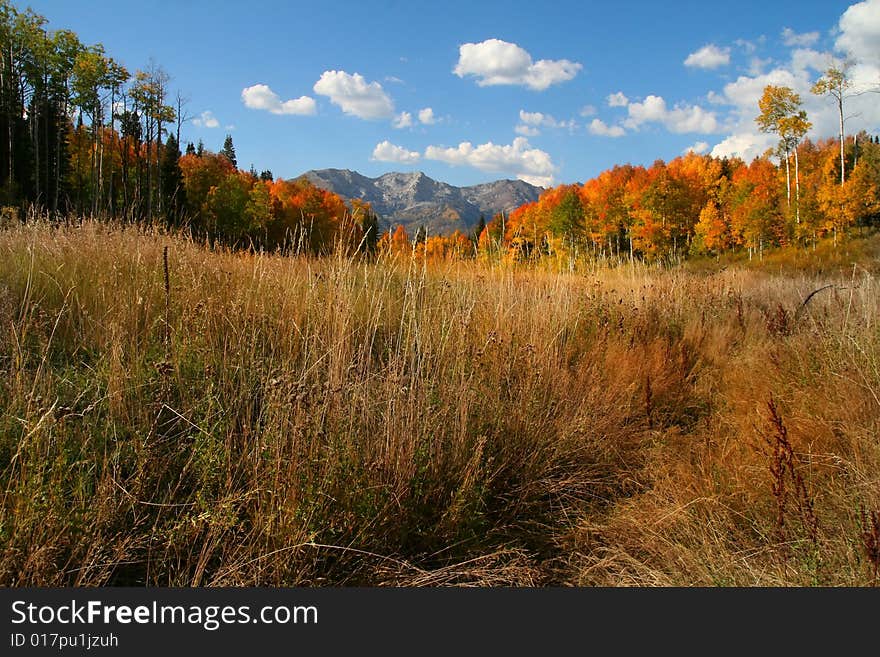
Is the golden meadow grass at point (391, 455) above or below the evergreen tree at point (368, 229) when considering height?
below

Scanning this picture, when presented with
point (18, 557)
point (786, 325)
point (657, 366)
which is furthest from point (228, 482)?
point (786, 325)

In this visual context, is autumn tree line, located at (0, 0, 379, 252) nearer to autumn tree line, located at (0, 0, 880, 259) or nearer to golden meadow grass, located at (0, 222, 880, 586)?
autumn tree line, located at (0, 0, 880, 259)

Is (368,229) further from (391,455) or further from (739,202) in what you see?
(739,202)

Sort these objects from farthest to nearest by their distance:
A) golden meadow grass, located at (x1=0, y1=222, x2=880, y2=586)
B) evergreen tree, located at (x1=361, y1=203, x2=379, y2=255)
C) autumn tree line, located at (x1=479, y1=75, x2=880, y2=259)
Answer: autumn tree line, located at (x1=479, y1=75, x2=880, y2=259) → evergreen tree, located at (x1=361, y1=203, x2=379, y2=255) → golden meadow grass, located at (x1=0, y1=222, x2=880, y2=586)

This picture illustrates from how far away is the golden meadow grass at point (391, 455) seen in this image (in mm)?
1853

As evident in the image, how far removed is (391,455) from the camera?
2.29m

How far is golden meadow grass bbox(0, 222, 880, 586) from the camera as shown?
1.85 metres

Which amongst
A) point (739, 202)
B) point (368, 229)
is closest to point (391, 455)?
point (368, 229)

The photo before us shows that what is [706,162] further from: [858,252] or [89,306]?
[89,306]

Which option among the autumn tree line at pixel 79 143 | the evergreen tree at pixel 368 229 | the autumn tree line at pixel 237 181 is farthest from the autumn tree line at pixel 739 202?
the autumn tree line at pixel 79 143

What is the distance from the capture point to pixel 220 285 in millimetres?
4266

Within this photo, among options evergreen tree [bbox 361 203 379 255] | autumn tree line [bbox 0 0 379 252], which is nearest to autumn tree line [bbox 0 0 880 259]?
autumn tree line [bbox 0 0 379 252]

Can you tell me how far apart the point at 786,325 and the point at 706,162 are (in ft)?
176

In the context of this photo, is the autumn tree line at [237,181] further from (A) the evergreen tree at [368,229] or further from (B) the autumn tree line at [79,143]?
(A) the evergreen tree at [368,229]
